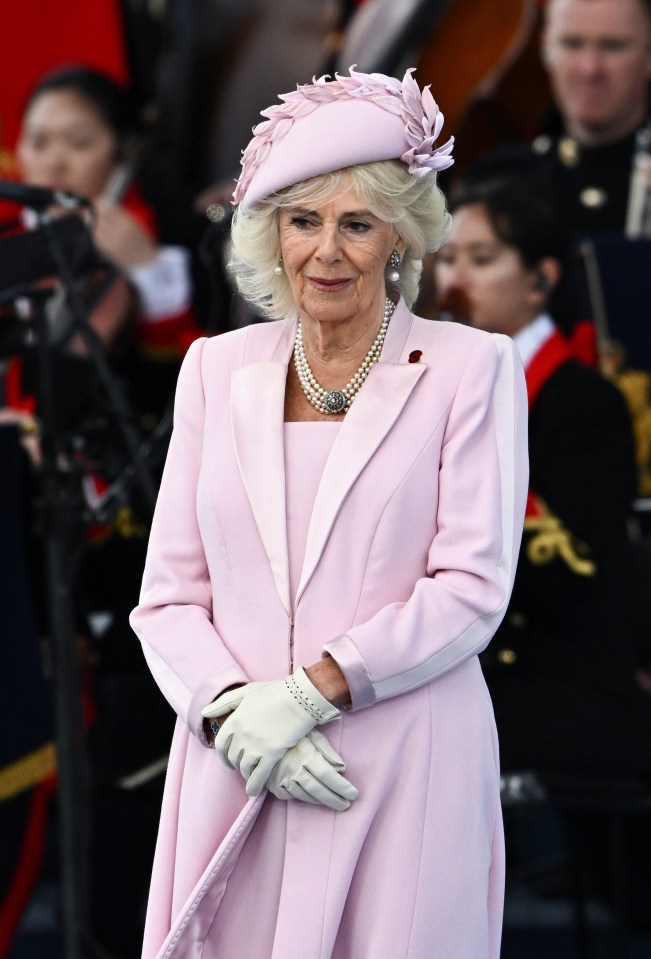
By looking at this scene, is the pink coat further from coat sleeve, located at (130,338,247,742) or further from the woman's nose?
the woman's nose

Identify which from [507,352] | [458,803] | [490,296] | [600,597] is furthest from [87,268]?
[458,803]

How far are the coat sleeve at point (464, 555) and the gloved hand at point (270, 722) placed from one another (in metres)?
0.05

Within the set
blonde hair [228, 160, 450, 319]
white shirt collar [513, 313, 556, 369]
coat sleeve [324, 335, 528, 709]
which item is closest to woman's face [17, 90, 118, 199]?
white shirt collar [513, 313, 556, 369]

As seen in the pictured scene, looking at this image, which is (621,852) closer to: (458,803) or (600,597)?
(600,597)

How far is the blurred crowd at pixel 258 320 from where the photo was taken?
3070 mm

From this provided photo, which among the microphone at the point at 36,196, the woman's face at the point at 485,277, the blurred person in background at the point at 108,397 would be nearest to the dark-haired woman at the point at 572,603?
the woman's face at the point at 485,277

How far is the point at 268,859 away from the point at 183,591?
325mm

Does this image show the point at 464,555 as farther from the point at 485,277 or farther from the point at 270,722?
the point at 485,277

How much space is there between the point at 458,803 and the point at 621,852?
4.57 ft

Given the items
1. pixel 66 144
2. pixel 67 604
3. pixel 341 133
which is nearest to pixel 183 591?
pixel 341 133

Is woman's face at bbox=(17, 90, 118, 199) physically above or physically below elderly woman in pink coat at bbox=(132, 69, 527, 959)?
above

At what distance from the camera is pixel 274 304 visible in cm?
213

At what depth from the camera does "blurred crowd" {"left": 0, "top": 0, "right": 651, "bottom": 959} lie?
10.1 feet

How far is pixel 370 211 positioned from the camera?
6.51 feet
